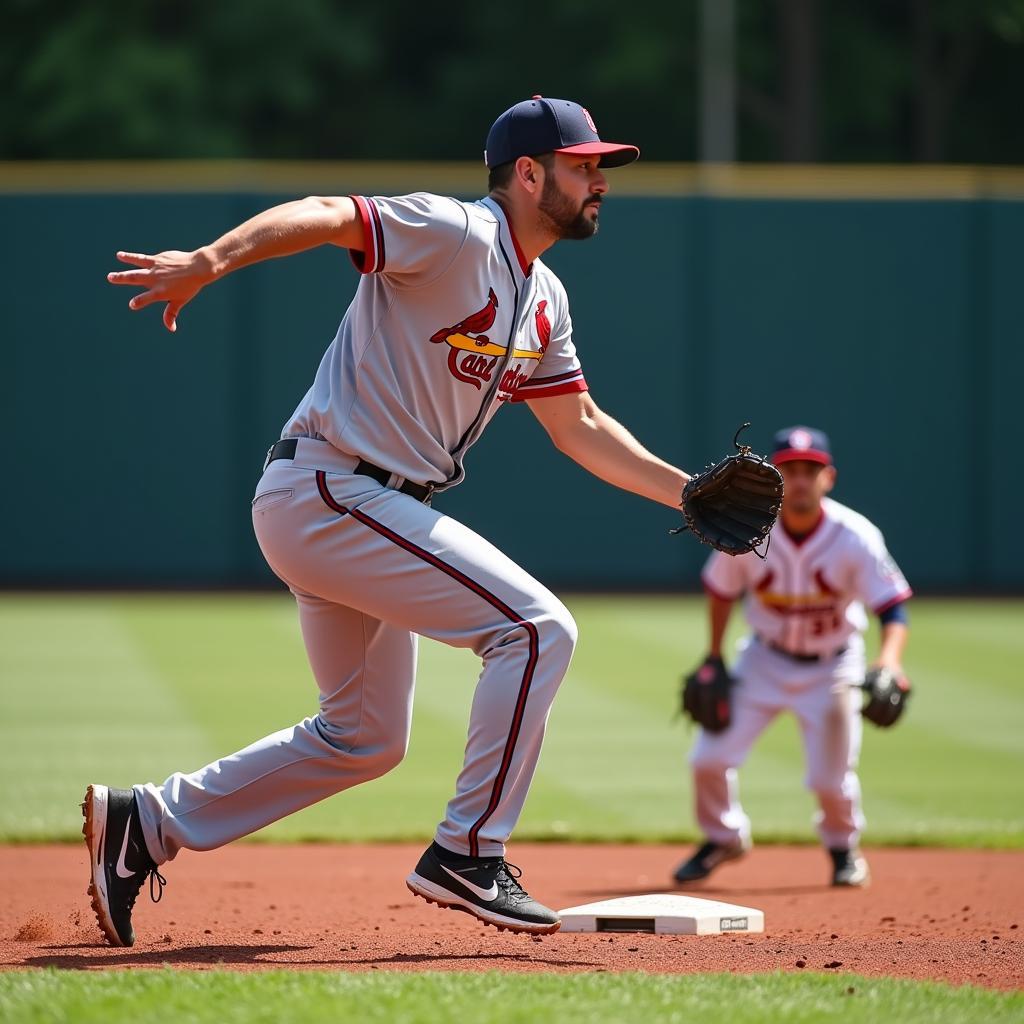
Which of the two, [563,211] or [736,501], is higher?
[563,211]

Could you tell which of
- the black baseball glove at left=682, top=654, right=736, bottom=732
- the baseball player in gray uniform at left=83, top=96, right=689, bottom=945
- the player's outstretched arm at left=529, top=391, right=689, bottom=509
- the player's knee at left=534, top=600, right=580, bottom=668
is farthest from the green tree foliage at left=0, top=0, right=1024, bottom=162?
the player's knee at left=534, top=600, right=580, bottom=668

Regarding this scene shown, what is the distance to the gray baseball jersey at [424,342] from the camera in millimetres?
3930

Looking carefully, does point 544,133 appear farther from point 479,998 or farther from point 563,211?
point 479,998

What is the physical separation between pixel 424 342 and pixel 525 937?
155cm

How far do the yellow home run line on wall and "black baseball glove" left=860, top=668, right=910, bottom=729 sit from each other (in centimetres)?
978

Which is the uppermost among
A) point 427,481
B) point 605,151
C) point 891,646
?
point 605,151

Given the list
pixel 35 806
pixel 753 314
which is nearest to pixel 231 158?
pixel 753 314

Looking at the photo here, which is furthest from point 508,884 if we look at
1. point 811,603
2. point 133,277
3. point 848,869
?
point 811,603

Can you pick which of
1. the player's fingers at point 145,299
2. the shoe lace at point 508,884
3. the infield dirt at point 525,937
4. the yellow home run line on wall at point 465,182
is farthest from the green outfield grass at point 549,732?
the yellow home run line on wall at point 465,182

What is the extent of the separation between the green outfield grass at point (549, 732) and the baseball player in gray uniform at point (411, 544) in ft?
8.65

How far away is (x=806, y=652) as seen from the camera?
6691 millimetres

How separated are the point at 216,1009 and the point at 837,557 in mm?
3783

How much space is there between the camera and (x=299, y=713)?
30.2ft

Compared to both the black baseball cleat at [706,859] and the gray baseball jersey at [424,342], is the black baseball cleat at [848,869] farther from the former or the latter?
the gray baseball jersey at [424,342]
